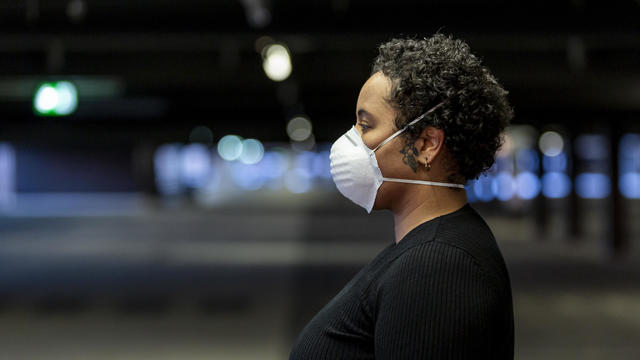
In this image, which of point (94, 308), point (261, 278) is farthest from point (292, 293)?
point (94, 308)

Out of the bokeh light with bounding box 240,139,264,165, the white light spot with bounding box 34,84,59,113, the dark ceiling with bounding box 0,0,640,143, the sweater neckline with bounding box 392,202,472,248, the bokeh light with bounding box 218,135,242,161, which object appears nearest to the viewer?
the sweater neckline with bounding box 392,202,472,248

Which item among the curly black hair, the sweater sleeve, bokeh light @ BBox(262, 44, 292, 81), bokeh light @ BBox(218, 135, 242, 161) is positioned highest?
bokeh light @ BBox(262, 44, 292, 81)

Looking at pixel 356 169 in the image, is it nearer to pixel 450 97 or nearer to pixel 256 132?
pixel 450 97

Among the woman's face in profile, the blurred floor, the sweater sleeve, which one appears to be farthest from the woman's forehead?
the blurred floor

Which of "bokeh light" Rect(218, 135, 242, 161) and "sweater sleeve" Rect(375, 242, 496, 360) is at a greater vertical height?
"bokeh light" Rect(218, 135, 242, 161)

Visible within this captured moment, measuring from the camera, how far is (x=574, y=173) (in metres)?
17.9

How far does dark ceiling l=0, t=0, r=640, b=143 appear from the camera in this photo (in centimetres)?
639

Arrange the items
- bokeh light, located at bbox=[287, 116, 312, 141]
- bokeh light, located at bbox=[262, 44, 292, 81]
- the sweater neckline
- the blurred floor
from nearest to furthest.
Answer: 1. the sweater neckline
2. the blurred floor
3. bokeh light, located at bbox=[262, 44, 292, 81]
4. bokeh light, located at bbox=[287, 116, 312, 141]

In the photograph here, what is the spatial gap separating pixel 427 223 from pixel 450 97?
261 mm

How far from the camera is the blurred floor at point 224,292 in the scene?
695 cm

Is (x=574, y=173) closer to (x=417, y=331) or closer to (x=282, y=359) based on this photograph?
(x=282, y=359)

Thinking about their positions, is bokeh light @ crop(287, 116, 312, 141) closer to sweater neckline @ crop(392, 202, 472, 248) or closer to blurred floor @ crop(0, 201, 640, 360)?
blurred floor @ crop(0, 201, 640, 360)

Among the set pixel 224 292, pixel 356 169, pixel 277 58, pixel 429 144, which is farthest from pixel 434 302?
pixel 224 292

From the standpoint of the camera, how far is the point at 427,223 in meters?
1.47
